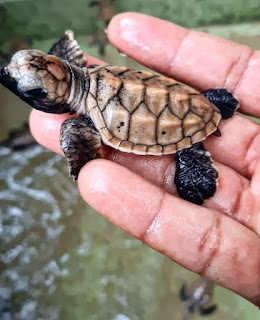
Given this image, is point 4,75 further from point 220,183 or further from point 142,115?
point 220,183

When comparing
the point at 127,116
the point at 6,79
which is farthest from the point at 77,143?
the point at 6,79

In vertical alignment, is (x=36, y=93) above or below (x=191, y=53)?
below

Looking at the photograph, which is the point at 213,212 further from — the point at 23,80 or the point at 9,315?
the point at 9,315

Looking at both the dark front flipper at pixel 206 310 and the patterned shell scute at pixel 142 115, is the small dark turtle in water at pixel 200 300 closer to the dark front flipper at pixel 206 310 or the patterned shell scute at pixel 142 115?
the dark front flipper at pixel 206 310

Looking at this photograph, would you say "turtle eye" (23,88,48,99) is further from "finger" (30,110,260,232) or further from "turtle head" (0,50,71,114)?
"finger" (30,110,260,232)

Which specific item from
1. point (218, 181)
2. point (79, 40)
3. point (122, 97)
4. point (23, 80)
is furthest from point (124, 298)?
point (79, 40)

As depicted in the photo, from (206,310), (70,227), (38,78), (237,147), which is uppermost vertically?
(38,78)

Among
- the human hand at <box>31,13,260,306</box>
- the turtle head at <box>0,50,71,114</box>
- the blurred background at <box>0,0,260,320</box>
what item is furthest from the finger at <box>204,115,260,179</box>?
the blurred background at <box>0,0,260,320</box>
